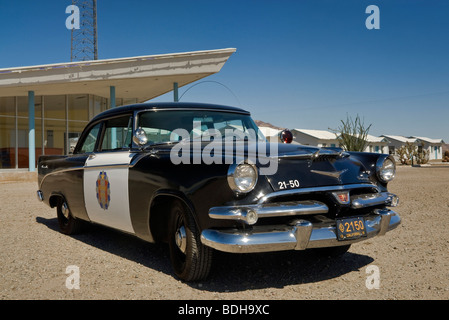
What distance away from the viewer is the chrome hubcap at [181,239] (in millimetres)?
3320

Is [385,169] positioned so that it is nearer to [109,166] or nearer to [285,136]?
[285,136]

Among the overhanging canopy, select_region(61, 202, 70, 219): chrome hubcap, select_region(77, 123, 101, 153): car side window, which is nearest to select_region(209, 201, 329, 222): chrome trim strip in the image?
select_region(77, 123, 101, 153): car side window

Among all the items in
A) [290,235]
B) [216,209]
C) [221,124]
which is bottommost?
[290,235]

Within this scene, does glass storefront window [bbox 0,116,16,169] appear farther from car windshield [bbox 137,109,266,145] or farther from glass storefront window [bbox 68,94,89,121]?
car windshield [bbox 137,109,266,145]

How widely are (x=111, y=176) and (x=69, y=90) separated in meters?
14.9

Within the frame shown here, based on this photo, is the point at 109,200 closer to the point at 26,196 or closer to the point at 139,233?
the point at 139,233

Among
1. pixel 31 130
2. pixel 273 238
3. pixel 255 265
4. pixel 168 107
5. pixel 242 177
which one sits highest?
pixel 31 130

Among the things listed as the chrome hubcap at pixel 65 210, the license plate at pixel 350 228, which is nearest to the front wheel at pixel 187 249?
the license plate at pixel 350 228

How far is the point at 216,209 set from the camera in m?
2.93

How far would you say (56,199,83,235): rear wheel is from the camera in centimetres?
539

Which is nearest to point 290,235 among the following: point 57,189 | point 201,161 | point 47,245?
point 201,161

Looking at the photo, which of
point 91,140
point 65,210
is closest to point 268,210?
point 91,140

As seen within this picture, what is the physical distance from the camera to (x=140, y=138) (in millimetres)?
3801
